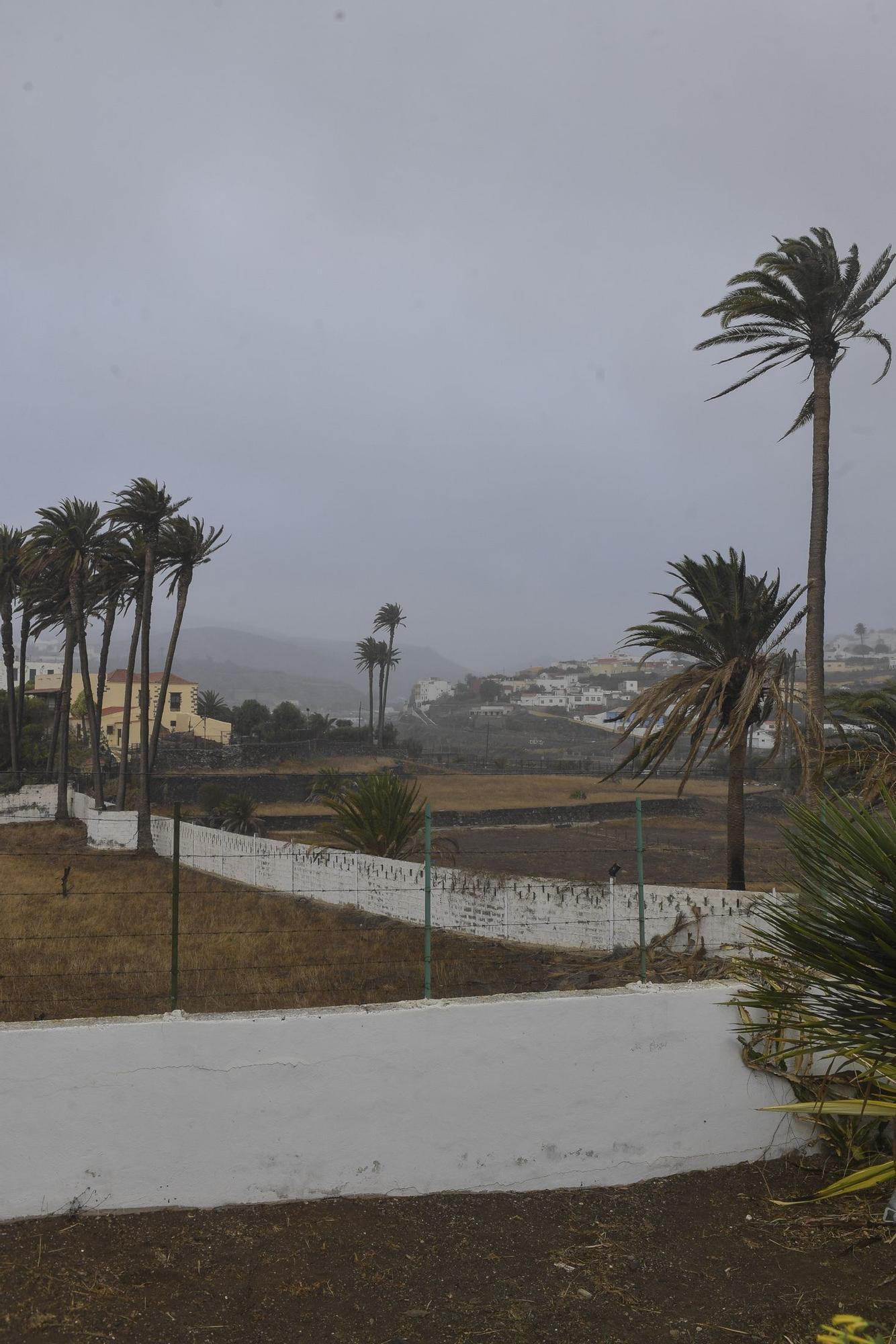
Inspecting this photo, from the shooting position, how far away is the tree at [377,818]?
59.0 feet

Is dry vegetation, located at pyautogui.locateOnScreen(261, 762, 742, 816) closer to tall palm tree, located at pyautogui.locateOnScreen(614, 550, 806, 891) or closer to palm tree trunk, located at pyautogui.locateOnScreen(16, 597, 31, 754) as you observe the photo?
palm tree trunk, located at pyautogui.locateOnScreen(16, 597, 31, 754)

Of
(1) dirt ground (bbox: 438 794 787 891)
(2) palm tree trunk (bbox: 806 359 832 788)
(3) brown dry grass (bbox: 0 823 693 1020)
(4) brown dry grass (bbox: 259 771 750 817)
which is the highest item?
(2) palm tree trunk (bbox: 806 359 832 788)

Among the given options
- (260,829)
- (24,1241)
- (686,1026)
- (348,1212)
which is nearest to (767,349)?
(686,1026)

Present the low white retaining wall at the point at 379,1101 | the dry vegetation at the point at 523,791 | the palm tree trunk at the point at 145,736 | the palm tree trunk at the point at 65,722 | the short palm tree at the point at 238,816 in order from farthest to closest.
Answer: the dry vegetation at the point at 523,791 < the palm tree trunk at the point at 65,722 < the short palm tree at the point at 238,816 < the palm tree trunk at the point at 145,736 < the low white retaining wall at the point at 379,1101

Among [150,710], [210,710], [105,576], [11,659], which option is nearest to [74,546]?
[105,576]

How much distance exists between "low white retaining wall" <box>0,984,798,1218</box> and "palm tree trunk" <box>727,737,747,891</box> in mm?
8994

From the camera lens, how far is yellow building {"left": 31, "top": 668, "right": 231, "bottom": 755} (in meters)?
72.3

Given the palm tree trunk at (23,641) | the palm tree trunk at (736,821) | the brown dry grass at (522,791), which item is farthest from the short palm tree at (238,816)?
the palm tree trunk at (736,821)

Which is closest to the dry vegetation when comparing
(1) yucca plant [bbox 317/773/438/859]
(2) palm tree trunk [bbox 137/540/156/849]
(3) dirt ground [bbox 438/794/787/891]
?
(3) dirt ground [bbox 438/794/787/891]

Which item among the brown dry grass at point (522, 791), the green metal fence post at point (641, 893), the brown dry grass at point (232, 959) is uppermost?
the green metal fence post at point (641, 893)

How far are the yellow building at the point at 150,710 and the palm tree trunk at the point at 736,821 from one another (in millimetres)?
56731

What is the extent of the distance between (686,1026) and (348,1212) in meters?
2.45

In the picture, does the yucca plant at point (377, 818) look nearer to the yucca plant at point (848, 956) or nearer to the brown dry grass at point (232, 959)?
the brown dry grass at point (232, 959)

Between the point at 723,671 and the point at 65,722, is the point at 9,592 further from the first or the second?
the point at 723,671
